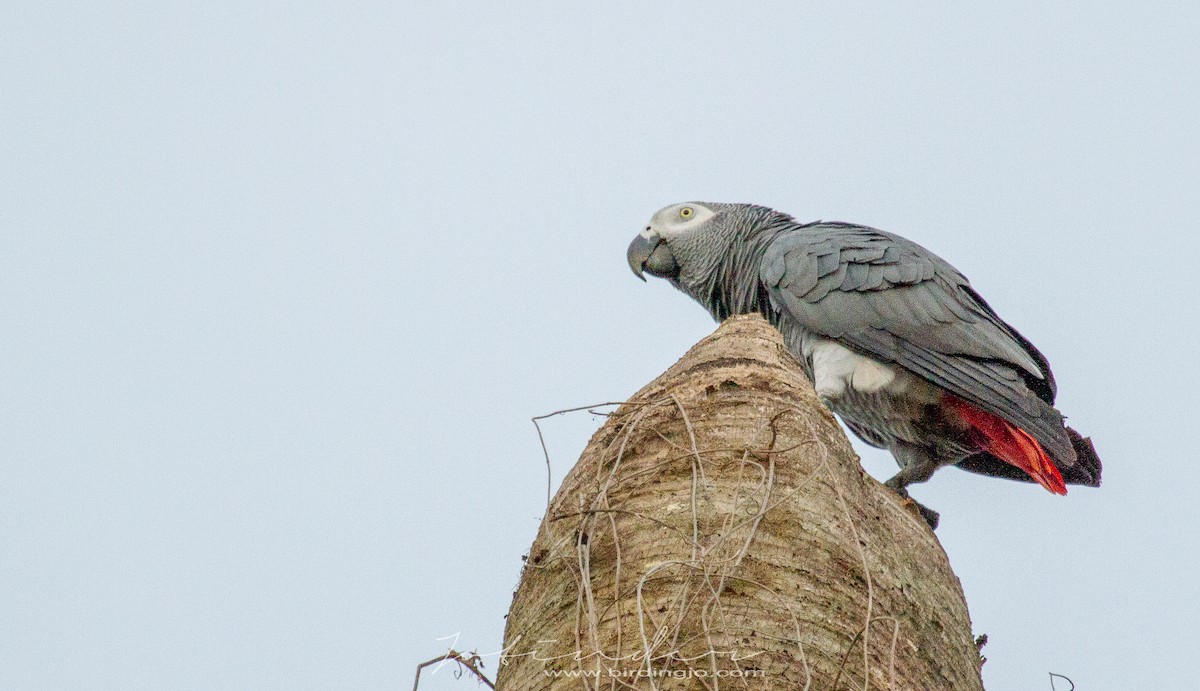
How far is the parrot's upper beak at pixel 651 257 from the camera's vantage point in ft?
22.3

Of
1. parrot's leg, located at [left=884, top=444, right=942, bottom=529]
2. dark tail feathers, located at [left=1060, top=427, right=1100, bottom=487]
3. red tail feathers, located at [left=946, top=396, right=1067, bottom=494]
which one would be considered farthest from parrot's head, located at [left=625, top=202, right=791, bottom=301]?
dark tail feathers, located at [left=1060, top=427, right=1100, bottom=487]

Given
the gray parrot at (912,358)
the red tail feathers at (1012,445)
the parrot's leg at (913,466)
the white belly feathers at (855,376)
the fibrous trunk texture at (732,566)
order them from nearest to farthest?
the fibrous trunk texture at (732,566), the red tail feathers at (1012,445), the gray parrot at (912,358), the white belly feathers at (855,376), the parrot's leg at (913,466)

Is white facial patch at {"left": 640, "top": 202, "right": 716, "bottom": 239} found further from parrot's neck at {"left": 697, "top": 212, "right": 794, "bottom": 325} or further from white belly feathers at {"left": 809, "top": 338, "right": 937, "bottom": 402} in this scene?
white belly feathers at {"left": 809, "top": 338, "right": 937, "bottom": 402}

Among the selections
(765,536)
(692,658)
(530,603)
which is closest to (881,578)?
(765,536)

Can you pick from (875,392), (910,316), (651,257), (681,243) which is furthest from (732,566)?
(651,257)

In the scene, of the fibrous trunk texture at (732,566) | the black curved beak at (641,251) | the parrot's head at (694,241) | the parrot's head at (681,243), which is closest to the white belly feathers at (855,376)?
the parrot's head at (694,241)

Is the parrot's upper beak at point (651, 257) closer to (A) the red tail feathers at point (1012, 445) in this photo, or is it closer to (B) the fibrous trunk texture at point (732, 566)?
(A) the red tail feathers at point (1012, 445)

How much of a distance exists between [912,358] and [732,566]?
9.76 ft

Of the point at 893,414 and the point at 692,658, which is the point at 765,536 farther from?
the point at 893,414

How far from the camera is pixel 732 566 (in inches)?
95.3

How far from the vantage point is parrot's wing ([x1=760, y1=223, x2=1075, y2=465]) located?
492 centimetres

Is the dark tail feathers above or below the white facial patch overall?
below

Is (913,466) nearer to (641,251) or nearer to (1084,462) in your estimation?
(1084,462)

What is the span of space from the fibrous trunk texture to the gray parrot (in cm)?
189
